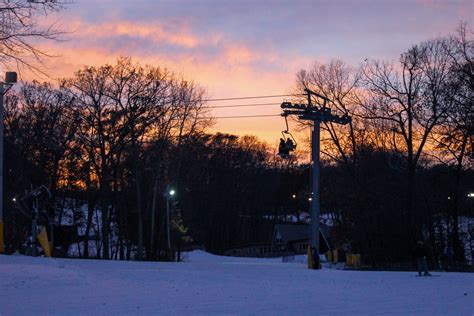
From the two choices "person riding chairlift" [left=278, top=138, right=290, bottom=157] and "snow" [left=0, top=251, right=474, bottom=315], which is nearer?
"snow" [left=0, top=251, right=474, bottom=315]

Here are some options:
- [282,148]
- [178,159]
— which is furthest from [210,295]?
[178,159]

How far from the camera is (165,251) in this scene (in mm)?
58688

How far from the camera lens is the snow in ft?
42.2

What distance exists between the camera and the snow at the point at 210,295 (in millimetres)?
12859

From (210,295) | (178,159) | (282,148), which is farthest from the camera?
(178,159)

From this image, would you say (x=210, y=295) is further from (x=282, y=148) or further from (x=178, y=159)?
(x=178, y=159)

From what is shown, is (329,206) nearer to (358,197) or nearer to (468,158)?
(358,197)

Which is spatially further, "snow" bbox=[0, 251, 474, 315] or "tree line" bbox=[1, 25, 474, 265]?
"tree line" bbox=[1, 25, 474, 265]

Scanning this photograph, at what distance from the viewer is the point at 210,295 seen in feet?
50.9

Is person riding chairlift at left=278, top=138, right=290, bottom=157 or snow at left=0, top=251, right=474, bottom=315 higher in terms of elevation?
person riding chairlift at left=278, top=138, right=290, bottom=157

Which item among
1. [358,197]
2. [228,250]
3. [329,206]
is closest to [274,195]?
[228,250]

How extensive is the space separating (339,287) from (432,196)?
43.4 m

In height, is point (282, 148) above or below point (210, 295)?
above

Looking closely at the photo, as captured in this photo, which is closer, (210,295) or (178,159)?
(210,295)
